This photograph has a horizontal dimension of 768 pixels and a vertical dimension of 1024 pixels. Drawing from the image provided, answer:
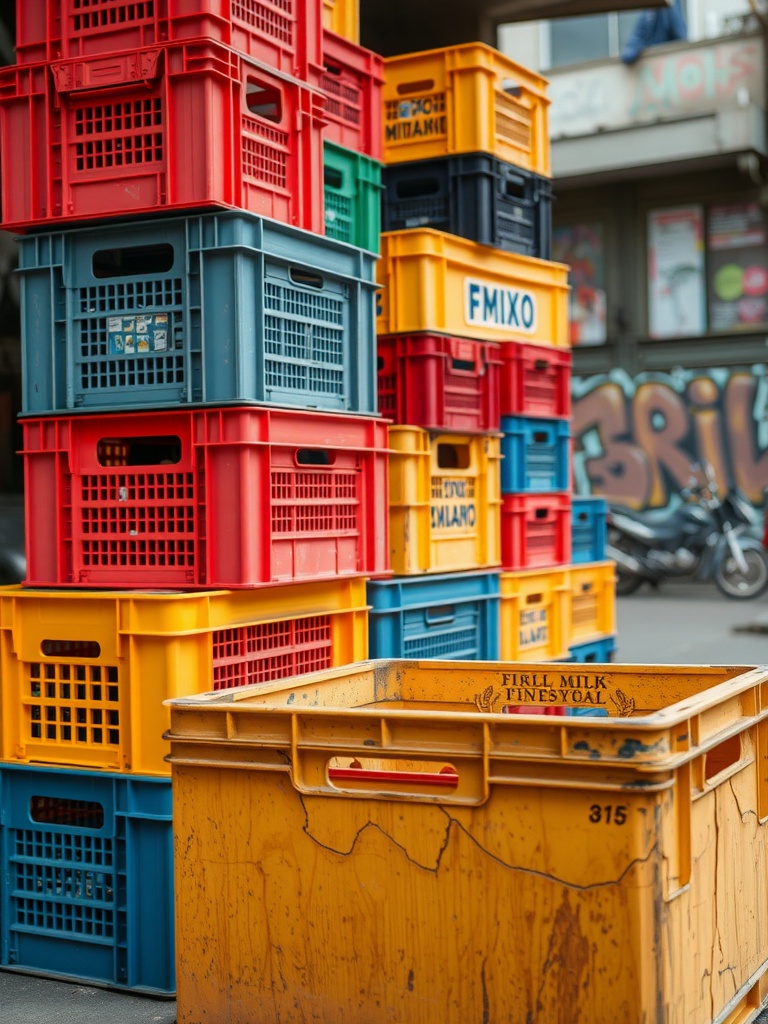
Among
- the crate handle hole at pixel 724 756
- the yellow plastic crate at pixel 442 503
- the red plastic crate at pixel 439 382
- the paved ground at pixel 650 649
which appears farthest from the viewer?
the red plastic crate at pixel 439 382

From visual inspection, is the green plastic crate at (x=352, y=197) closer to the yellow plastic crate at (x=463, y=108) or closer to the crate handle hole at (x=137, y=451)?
the yellow plastic crate at (x=463, y=108)

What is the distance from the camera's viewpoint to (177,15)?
15.1ft

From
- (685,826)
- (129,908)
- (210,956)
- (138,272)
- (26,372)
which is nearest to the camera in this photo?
(685,826)

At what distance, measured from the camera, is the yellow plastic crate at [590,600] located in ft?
25.0

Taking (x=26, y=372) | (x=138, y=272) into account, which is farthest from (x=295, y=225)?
(x=26, y=372)

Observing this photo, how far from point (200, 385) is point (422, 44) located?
6507mm

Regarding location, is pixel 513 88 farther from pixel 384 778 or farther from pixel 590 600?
pixel 384 778

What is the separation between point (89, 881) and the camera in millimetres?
4574

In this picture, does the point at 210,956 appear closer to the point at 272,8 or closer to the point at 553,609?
the point at 272,8

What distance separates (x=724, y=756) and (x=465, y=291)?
3.41 m

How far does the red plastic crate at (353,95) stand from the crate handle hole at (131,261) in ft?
3.41

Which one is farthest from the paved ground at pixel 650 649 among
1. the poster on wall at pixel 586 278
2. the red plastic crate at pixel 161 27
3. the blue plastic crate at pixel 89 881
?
the poster on wall at pixel 586 278

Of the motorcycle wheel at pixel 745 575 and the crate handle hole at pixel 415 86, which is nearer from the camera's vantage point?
the crate handle hole at pixel 415 86

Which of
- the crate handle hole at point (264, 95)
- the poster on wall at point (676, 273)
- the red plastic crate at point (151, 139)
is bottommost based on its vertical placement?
the red plastic crate at point (151, 139)
